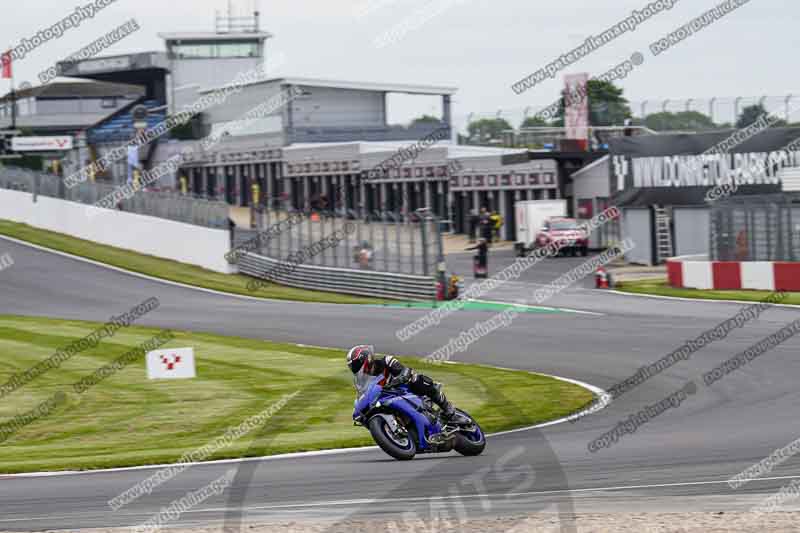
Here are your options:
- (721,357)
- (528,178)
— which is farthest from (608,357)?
(528,178)

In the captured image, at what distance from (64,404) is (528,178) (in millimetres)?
41676

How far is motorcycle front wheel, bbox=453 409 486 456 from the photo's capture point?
12633 millimetres

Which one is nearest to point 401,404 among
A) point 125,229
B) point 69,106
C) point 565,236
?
point 125,229

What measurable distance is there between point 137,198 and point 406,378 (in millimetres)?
39686

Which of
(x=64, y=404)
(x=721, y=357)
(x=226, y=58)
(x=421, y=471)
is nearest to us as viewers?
(x=421, y=471)

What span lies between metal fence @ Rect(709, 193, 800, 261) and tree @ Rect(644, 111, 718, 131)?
1169 centimetres

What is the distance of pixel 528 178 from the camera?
5881cm

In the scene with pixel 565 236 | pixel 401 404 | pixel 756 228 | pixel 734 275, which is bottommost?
pixel 734 275

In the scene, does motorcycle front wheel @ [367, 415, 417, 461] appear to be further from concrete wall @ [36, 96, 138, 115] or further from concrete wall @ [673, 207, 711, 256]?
concrete wall @ [36, 96, 138, 115]

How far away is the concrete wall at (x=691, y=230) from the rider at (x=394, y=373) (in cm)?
3481

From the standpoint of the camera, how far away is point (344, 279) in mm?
40094

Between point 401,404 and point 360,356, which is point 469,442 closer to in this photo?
point 401,404

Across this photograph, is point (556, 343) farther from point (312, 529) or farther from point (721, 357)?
point (312, 529)

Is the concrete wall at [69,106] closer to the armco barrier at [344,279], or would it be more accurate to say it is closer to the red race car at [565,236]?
the red race car at [565,236]
